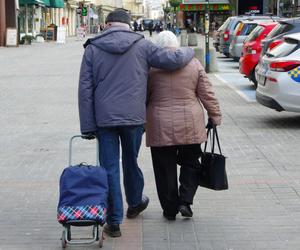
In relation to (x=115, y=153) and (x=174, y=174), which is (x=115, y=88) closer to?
(x=115, y=153)

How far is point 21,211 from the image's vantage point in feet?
20.5

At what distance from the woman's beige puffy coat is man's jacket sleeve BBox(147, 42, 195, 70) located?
14cm

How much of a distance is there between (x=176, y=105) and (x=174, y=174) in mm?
619

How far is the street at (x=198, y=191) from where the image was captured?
5430 mm

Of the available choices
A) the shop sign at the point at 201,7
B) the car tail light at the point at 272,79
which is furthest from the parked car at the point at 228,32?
the shop sign at the point at 201,7

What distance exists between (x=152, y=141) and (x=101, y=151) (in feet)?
1.50

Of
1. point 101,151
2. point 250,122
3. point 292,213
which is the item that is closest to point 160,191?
point 101,151

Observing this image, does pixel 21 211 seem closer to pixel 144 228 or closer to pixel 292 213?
pixel 144 228

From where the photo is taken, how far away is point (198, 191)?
6941 mm

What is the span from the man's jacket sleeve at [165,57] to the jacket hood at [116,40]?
0.15 meters

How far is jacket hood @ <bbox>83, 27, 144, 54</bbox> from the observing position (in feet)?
17.1

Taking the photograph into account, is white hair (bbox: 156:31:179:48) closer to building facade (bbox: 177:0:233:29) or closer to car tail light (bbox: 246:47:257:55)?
car tail light (bbox: 246:47:257:55)

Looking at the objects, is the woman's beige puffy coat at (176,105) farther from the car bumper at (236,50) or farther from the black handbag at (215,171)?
the car bumper at (236,50)

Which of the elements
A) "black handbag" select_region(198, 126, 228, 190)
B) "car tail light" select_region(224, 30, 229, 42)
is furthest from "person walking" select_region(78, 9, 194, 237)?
"car tail light" select_region(224, 30, 229, 42)
